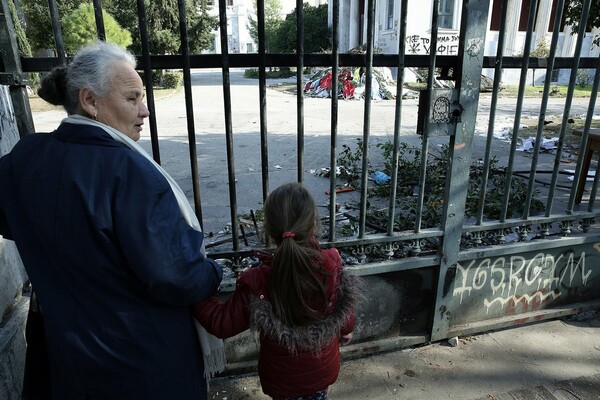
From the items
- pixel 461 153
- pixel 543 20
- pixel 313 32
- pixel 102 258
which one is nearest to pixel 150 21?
pixel 313 32

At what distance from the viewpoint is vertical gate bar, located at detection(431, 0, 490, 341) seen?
2.34m

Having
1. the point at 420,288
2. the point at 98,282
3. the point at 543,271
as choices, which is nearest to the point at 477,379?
the point at 420,288

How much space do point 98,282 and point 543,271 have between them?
2.97 m

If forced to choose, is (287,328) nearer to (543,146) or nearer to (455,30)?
(543,146)

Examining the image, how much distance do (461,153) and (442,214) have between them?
1.33 feet

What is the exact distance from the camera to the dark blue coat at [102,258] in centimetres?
122

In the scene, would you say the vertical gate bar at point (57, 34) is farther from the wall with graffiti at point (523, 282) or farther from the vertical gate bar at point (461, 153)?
the wall with graffiti at point (523, 282)

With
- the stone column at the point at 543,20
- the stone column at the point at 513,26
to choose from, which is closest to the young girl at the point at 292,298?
the stone column at the point at 513,26

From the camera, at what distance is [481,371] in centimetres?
269

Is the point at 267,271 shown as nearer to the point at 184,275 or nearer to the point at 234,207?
the point at 184,275

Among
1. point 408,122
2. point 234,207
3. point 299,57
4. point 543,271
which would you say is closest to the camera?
point 299,57

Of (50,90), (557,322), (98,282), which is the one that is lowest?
(557,322)

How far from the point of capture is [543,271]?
3.04 meters

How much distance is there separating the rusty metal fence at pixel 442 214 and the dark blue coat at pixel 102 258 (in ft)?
2.57
